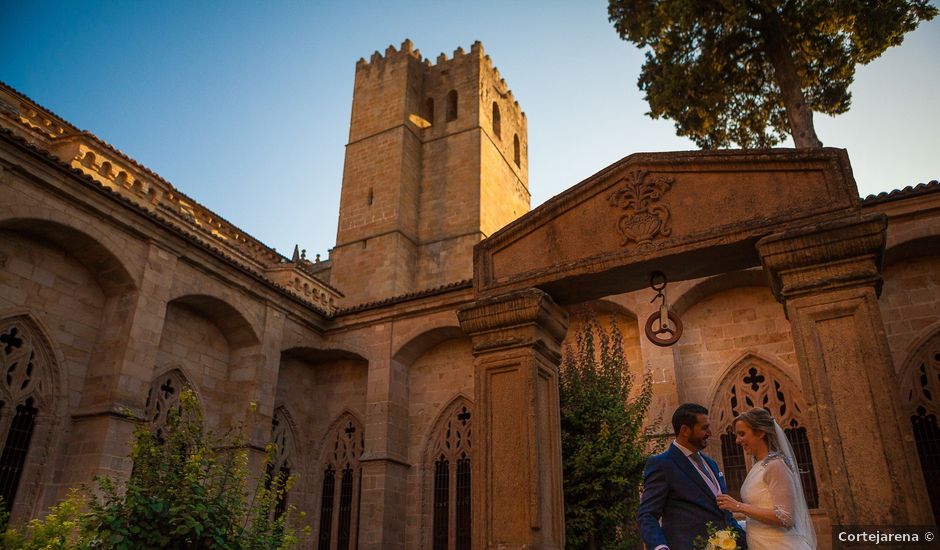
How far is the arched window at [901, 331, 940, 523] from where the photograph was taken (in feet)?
28.7

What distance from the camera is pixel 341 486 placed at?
42.9ft

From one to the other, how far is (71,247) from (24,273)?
72 cm

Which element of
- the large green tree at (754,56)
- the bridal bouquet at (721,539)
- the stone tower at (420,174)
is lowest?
the bridal bouquet at (721,539)

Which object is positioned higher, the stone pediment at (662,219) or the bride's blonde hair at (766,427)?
the stone pediment at (662,219)

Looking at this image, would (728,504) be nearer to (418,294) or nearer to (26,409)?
(26,409)

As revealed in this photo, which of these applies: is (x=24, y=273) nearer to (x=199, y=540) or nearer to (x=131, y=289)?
(x=131, y=289)

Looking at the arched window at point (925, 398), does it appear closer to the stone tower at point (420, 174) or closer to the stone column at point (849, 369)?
the stone column at point (849, 369)

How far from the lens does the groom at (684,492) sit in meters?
3.44

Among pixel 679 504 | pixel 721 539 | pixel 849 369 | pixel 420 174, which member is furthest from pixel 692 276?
pixel 420 174

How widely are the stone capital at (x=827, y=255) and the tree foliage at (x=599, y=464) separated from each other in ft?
14.3

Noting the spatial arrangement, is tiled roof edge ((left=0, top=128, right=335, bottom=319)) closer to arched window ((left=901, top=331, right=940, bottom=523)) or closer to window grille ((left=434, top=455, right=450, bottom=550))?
window grille ((left=434, top=455, right=450, bottom=550))

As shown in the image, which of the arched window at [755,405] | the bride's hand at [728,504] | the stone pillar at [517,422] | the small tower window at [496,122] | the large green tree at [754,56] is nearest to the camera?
the bride's hand at [728,504]

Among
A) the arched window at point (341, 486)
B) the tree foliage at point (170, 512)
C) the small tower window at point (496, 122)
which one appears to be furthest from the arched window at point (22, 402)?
the small tower window at point (496, 122)

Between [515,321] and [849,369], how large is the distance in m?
Result: 2.14
